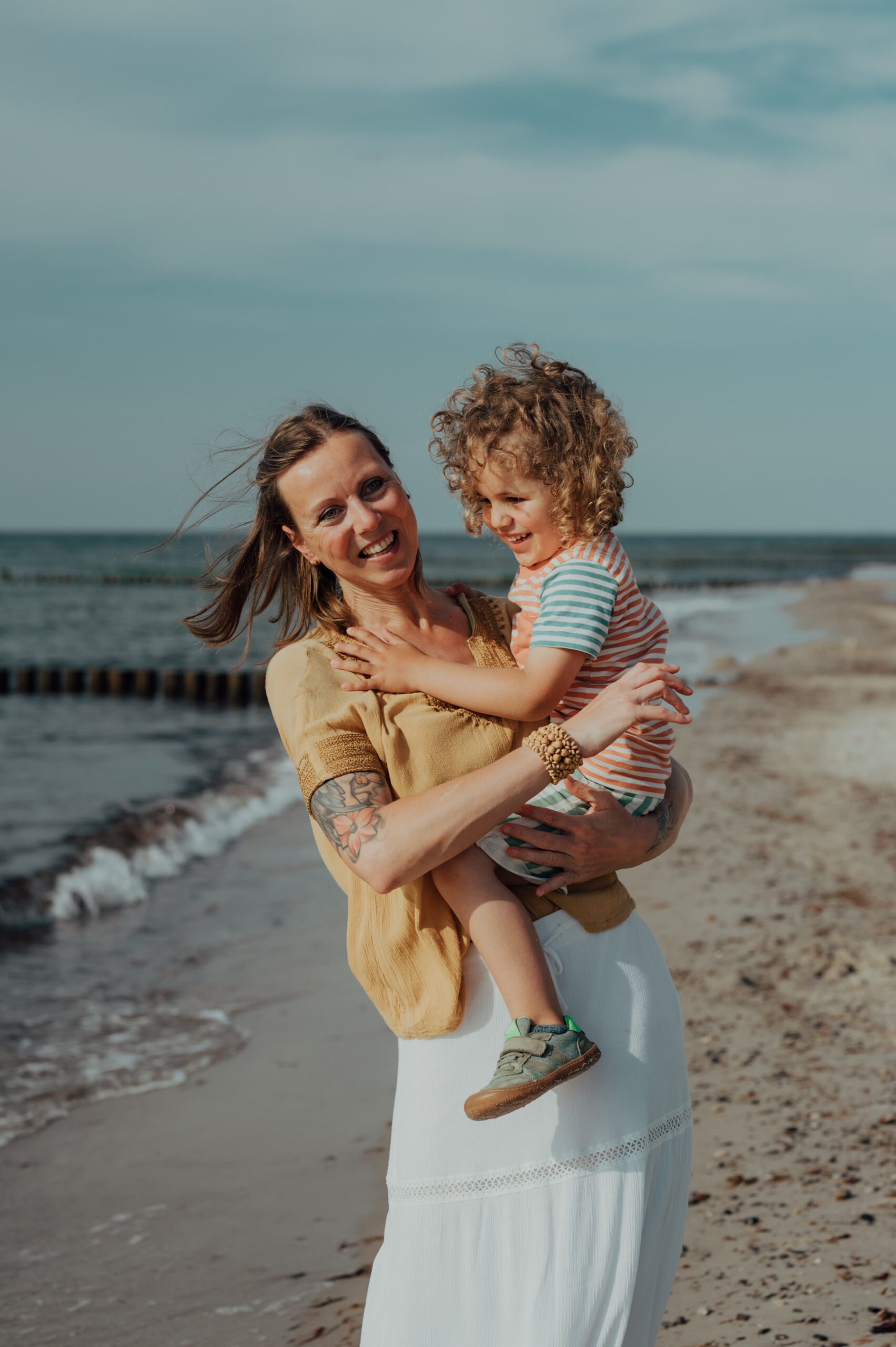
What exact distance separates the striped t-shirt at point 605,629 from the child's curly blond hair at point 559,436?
0.08 m

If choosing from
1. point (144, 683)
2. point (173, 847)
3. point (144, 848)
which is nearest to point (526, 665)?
point (144, 848)

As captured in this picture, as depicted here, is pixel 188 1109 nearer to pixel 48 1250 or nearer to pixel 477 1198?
pixel 48 1250

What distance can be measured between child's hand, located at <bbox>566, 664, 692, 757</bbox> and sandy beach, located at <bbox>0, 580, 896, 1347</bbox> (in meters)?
2.32

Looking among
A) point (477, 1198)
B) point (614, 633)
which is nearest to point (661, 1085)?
point (477, 1198)

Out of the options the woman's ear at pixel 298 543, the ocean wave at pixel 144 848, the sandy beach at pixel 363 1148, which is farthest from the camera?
the ocean wave at pixel 144 848

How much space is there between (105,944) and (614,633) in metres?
6.23

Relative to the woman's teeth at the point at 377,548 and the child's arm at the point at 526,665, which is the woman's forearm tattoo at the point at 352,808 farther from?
the woman's teeth at the point at 377,548

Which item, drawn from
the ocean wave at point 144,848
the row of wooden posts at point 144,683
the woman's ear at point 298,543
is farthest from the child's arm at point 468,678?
the row of wooden posts at point 144,683

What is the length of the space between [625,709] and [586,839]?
0.87 feet

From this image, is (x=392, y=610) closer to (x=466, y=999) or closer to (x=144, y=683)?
(x=466, y=999)

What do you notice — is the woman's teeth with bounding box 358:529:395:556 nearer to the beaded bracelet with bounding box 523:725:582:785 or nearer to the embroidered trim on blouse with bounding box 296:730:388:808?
the embroidered trim on blouse with bounding box 296:730:388:808

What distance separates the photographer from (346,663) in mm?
2205

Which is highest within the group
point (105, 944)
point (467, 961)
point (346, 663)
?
point (346, 663)

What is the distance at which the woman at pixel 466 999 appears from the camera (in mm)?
2111
